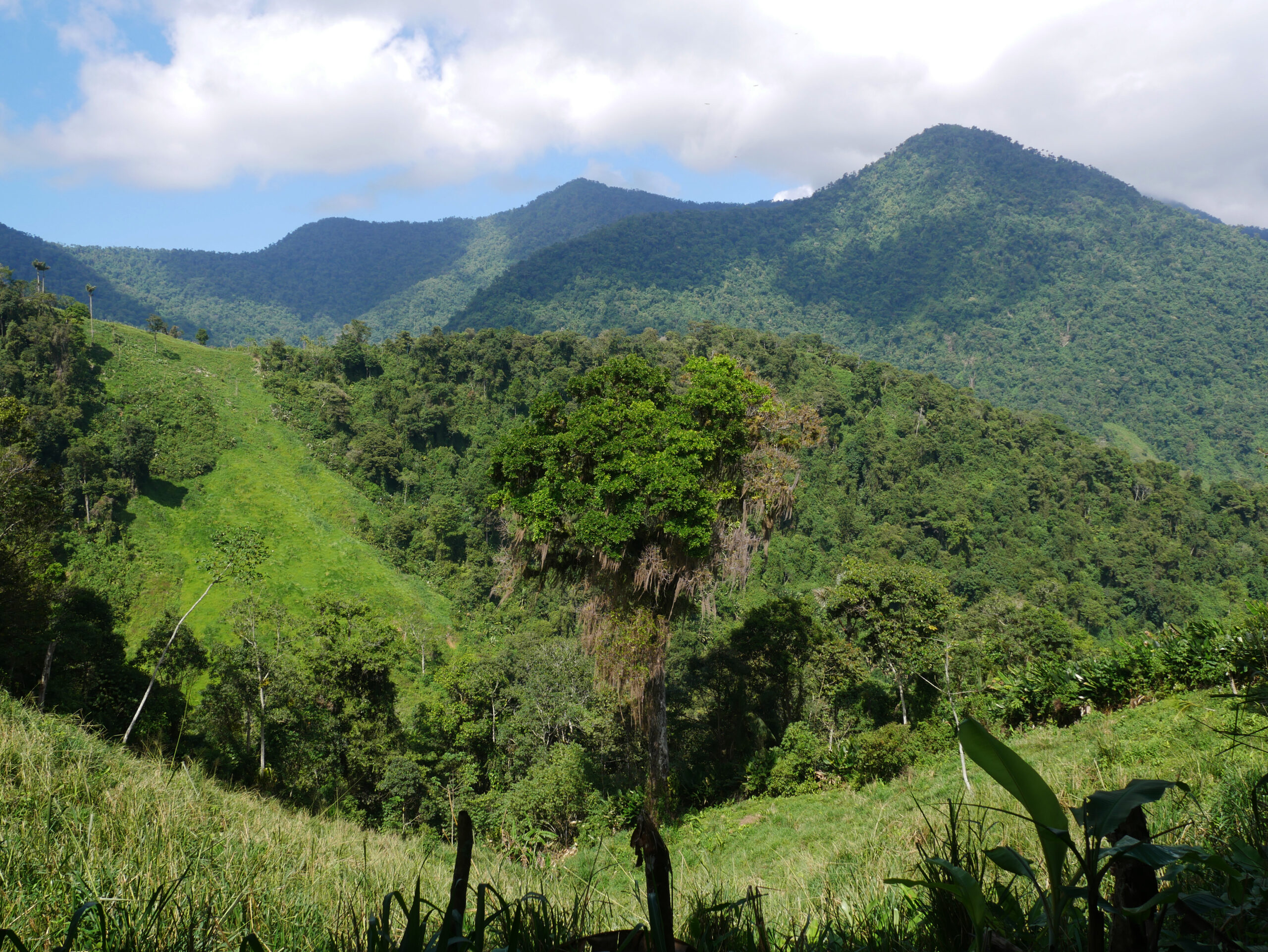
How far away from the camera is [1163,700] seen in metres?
7.71

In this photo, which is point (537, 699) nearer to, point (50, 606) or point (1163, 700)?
point (50, 606)

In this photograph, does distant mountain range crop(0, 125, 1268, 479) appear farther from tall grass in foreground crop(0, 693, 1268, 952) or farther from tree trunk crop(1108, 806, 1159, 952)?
tree trunk crop(1108, 806, 1159, 952)

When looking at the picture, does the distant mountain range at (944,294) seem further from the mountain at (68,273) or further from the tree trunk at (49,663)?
the tree trunk at (49,663)

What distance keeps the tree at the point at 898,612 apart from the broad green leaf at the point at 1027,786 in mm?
16489

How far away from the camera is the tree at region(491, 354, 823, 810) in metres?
9.38

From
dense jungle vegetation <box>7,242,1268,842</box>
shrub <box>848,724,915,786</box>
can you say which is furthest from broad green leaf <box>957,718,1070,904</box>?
shrub <box>848,724,915,786</box>

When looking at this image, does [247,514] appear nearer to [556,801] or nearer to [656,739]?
[556,801]

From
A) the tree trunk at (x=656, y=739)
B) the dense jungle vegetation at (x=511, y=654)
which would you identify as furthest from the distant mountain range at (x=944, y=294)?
the tree trunk at (x=656, y=739)

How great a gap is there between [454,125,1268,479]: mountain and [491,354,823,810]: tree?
111120mm

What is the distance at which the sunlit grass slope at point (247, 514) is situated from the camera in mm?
39094

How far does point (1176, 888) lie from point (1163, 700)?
9.12 meters

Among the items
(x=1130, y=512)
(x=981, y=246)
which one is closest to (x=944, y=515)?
(x=1130, y=512)

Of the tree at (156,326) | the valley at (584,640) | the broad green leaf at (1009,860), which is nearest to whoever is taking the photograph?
the broad green leaf at (1009,860)

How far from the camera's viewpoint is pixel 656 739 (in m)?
10.3
